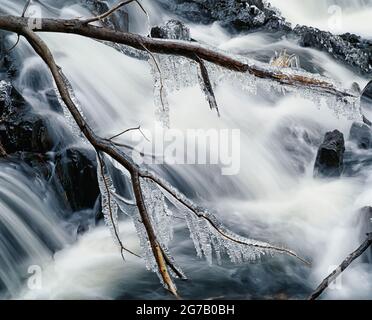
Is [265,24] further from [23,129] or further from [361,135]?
[23,129]

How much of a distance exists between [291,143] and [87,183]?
3589 millimetres

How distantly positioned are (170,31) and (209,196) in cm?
347

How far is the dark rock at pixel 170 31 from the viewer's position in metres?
8.73

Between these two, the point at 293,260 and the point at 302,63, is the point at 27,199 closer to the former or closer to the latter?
the point at 293,260

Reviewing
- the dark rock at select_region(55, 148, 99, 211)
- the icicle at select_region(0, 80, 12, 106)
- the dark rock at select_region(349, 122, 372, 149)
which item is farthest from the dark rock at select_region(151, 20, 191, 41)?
the dark rock at select_region(55, 148, 99, 211)

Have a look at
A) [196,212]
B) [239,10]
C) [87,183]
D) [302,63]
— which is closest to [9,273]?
[87,183]

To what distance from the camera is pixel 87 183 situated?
593 centimetres

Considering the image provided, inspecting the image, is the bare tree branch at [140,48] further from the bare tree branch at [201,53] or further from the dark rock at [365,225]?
the dark rock at [365,225]

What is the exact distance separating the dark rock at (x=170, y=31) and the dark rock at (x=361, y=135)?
3.26m

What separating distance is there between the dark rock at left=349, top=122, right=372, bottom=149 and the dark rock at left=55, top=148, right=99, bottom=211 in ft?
14.0

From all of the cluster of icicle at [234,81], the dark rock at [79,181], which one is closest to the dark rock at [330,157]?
the dark rock at [79,181]

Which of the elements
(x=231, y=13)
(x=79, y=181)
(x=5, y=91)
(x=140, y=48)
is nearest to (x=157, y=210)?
(x=140, y=48)

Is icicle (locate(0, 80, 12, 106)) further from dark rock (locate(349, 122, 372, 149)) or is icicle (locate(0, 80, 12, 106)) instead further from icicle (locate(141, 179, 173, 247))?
dark rock (locate(349, 122, 372, 149))

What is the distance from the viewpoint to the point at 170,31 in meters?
8.95
